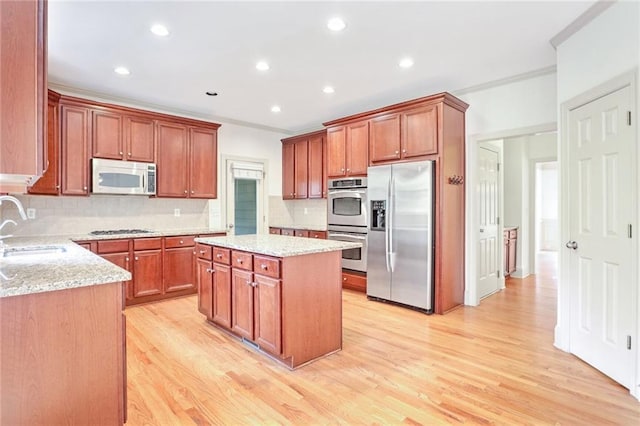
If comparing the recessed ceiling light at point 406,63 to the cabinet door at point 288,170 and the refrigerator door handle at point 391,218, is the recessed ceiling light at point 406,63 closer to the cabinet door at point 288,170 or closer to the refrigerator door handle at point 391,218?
the refrigerator door handle at point 391,218

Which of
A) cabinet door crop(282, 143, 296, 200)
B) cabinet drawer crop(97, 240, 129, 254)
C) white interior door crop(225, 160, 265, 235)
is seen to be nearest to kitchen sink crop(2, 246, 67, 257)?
cabinet drawer crop(97, 240, 129, 254)

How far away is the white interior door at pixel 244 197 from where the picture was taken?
18.9 feet

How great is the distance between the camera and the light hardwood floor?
6.61 ft

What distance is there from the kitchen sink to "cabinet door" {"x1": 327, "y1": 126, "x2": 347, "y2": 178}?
132 inches

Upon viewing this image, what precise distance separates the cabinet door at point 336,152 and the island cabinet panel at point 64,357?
3698 millimetres

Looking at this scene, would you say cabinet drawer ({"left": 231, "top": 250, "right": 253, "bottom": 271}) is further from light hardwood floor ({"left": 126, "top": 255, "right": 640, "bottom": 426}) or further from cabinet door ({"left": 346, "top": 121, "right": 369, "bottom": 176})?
cabinet door ({"left": 346, "top": 121, "right": 369, "bottom": 176})

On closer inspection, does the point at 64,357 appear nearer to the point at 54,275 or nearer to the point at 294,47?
the point at 54,275

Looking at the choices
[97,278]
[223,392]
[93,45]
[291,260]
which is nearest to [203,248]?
[291,260]

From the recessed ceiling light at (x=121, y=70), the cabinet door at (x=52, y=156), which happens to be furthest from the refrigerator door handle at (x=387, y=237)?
Answer: the cabinet door at (x=52, y=156)

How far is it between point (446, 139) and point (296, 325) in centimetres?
267

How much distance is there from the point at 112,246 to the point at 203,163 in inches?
67.4

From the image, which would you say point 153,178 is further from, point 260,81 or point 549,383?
point 549,383

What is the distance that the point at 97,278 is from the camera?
158 cm

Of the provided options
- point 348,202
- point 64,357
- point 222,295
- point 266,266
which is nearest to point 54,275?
point 64,357
